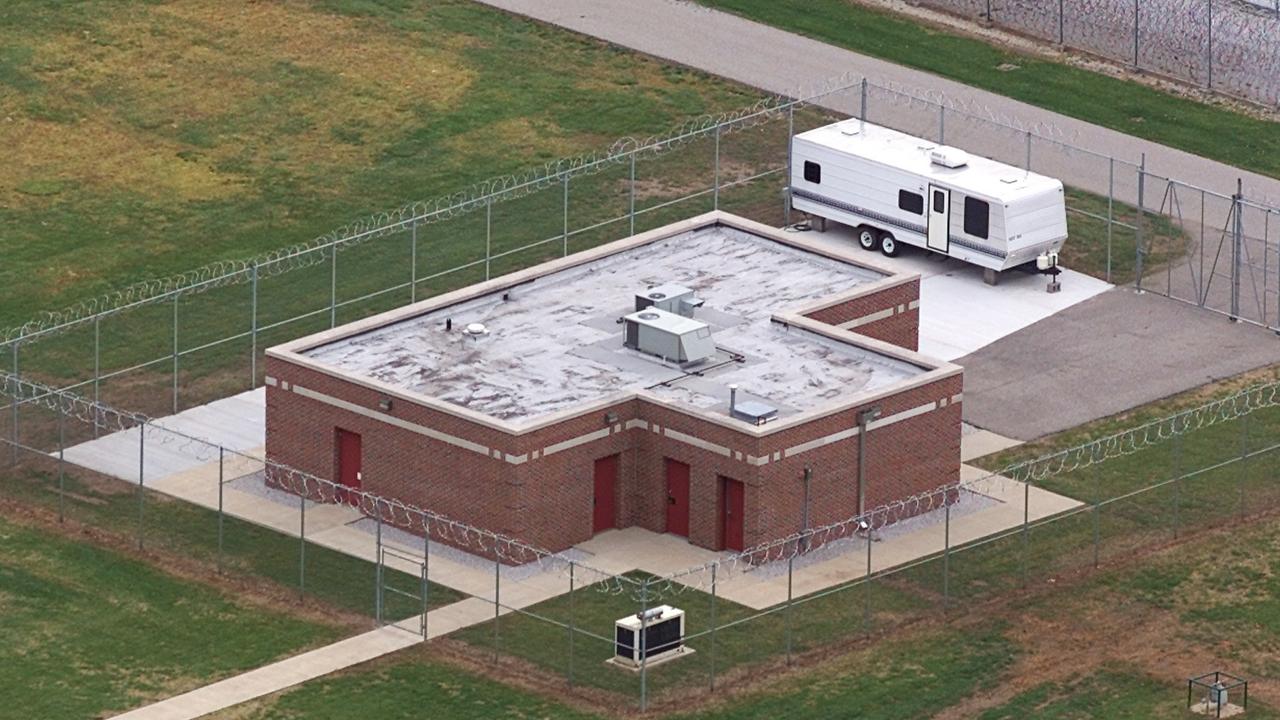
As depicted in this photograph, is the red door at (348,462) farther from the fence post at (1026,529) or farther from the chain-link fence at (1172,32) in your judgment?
the chain-link fence at (1172,32)

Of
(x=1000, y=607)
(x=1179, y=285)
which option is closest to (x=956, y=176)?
(x=1179, y=285)

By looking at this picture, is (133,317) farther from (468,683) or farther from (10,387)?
(468,683)

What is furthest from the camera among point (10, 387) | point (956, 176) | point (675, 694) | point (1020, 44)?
point (1020, 44)

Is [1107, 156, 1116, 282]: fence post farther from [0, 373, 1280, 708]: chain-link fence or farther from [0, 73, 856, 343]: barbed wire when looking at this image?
[0, 373, 1280, 708]: chain-link fence

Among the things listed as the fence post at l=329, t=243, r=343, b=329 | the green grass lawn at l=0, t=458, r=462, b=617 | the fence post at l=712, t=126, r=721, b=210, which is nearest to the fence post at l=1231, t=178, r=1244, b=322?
the fence post at l=712, t=126, r=721, b=210

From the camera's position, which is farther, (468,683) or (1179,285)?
(1179,285)

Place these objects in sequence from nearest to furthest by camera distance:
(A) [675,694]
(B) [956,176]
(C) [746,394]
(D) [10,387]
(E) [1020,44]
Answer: (A) [675,694], (C) [746,394], (D) [10,387], (B) [956,176], (E) [1020,44]

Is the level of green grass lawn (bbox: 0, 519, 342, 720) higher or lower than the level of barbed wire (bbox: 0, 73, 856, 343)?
lower
